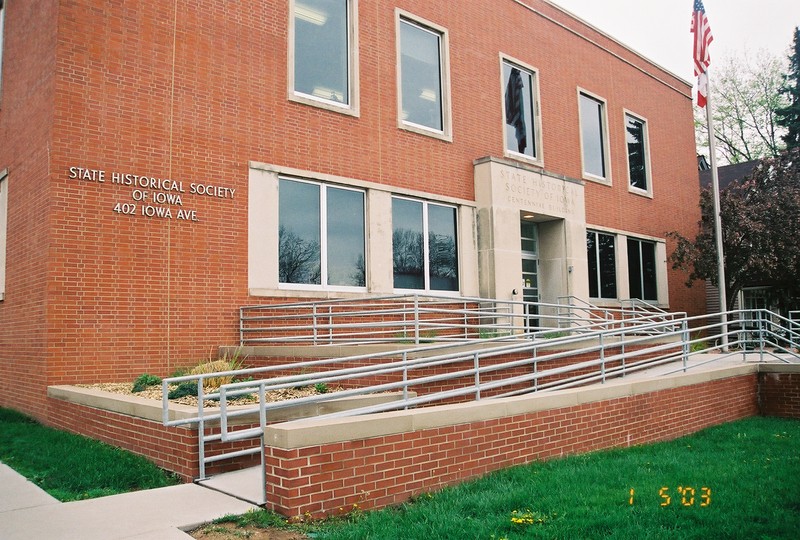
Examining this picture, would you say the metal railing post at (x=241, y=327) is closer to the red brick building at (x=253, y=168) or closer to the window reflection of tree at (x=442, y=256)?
the red brick building at (x=253, y=168)

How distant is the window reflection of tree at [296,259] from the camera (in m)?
12.8

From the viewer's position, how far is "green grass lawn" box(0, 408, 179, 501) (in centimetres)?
702

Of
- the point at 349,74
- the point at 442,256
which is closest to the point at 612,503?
the point at 442,256

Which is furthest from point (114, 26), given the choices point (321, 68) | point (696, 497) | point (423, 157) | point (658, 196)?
point (658, 196)

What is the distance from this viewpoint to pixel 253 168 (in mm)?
12570

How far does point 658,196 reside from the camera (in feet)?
75.7

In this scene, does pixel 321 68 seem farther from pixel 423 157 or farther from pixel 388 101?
pixel 423 157

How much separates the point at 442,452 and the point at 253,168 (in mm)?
7518

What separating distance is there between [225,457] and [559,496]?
331 centimetres

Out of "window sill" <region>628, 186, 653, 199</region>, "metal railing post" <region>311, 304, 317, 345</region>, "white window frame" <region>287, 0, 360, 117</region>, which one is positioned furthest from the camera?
"window sill" <region>628, 186, 653, 199</region>

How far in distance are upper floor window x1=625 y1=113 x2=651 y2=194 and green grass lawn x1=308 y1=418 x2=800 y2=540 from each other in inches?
607

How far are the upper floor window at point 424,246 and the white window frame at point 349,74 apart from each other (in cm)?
214

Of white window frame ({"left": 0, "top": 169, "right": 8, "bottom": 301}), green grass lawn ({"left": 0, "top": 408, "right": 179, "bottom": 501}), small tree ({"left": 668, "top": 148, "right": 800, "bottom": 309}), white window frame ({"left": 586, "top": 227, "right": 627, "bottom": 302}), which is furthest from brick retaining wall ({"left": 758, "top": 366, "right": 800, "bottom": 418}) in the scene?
white window frame ({"left": 0, "top": 169, "right": 8, "bottom": 301})

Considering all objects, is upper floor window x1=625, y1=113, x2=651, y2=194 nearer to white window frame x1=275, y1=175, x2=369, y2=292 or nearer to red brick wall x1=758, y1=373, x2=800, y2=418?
red brick wall x1=758, y1=373, x2=800, y2=418
